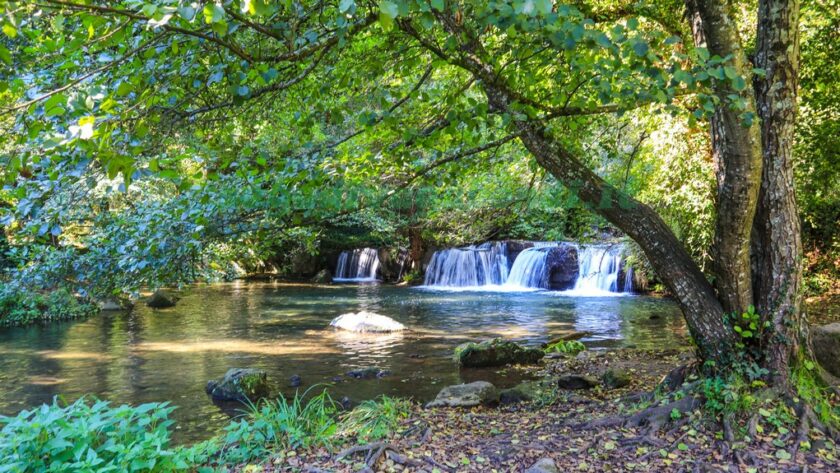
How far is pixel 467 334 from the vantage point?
12.5 metres

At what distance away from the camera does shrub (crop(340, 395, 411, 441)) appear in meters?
4.80

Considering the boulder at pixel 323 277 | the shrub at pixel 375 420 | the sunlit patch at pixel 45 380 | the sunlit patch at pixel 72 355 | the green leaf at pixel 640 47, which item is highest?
the green leaf at pixel 640 47

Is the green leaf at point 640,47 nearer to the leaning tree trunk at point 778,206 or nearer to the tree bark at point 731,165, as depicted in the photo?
the tree bark at point 731,165

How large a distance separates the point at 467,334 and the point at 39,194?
10.5 m

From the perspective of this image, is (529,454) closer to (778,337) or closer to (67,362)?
(778,337)

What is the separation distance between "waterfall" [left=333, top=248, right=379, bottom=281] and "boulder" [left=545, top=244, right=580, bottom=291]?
988 cm

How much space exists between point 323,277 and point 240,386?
19189 millimetres

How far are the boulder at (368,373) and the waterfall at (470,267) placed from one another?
550 inches

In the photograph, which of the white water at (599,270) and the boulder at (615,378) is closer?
the boulder at (615,378)

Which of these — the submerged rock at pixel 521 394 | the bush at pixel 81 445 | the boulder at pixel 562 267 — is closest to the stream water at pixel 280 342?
the submerged rock at pixel 521 394

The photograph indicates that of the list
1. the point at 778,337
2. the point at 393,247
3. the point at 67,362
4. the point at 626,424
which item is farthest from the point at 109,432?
the point at 393,247

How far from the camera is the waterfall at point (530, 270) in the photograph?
70.5ft

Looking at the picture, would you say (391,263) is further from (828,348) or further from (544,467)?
(544,467)

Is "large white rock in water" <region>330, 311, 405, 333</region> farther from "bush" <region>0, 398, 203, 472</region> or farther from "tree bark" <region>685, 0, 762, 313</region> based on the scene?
"tree bark" <region>685, 0, 762, 313</region>
